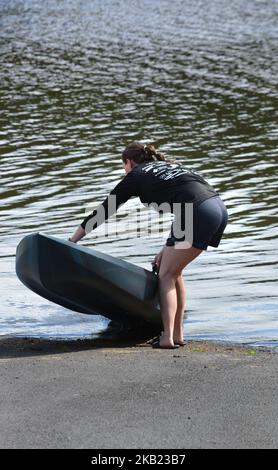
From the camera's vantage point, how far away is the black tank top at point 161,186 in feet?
28.6

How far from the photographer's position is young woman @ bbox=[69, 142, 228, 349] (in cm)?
873

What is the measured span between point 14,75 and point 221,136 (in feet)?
30.4

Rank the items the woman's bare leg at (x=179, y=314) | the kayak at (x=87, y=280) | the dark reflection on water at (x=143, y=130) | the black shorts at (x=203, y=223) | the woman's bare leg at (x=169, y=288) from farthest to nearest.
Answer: the dark reflection on water at (x=143, y=130) < the woman's bare leg at (x=179, y=314) < the kayak at (x=87, y=280) < the woman's bare leg at (x=169, y=288) < the black shorts at (x=203, y=223)

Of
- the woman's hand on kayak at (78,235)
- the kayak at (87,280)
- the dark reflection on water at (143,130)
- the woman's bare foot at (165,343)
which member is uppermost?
the woman's hand on kayak at (78,235)

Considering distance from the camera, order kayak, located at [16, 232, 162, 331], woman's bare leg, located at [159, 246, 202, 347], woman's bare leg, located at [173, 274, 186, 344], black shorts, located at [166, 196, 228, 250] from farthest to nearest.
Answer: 1. woman's bare leg, located at [173, 274, 186, 344]
2. kayak, located at [16, 232, 162, 331]
3. woman's bare leg, located at [159, 246, 202, 347]
4. black shorts, located at [166, 196, 228, 250]

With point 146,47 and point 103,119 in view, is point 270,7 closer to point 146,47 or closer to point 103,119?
point 146,47

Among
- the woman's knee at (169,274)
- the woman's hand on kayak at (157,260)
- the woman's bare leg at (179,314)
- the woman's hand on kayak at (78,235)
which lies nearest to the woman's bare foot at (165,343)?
the woman's bare leg at (179,314)

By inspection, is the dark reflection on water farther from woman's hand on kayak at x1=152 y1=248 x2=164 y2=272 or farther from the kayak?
woman's hand on kayak at x1=152 y1=248 x2=164 y2=272

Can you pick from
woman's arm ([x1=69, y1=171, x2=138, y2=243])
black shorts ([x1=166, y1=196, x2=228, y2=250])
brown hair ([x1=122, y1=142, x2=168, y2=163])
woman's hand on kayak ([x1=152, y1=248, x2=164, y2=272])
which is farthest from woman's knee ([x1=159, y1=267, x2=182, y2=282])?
brown hair ([x1=122, y1=142, x2=168, y2=163])

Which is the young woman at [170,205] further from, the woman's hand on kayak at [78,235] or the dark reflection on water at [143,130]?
the dark reflection on water at [143,130]

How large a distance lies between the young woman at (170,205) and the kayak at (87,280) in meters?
0.22

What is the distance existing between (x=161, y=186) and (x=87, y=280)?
103 cm

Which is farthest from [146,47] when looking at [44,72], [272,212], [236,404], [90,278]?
[236,404]

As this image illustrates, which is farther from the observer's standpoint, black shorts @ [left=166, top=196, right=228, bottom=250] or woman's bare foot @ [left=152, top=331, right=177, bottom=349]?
woman's bare foot @ [left=152, top=331, right=177, bottom=349]
